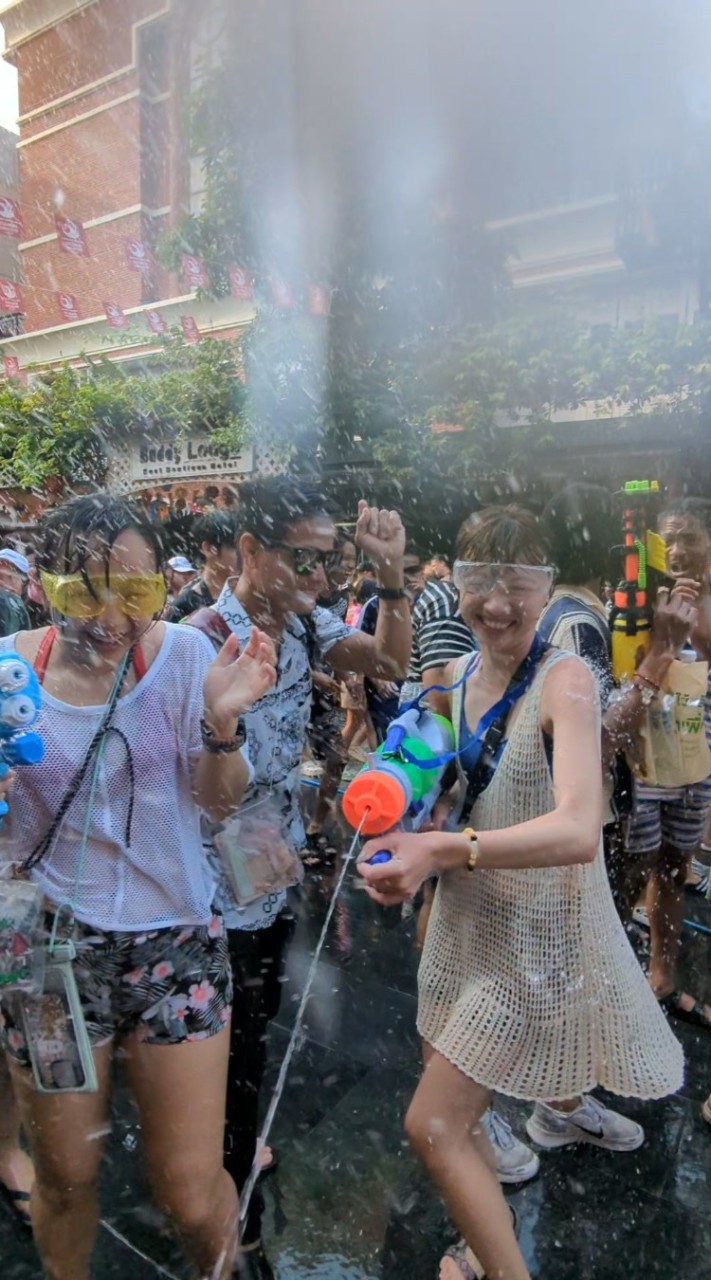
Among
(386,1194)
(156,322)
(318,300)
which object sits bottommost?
(386,1194)

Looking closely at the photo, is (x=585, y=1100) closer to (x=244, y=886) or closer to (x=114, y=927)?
(x=244, y=886)

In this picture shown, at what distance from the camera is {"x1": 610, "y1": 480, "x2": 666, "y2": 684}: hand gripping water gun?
1881 mm

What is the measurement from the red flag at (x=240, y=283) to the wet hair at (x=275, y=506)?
19.1 ft

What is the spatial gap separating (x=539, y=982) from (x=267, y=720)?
2.48 feet

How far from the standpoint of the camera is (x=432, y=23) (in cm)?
343

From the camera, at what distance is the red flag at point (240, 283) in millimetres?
6867

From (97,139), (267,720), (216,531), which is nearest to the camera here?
(267,720)

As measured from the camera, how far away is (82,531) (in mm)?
1231

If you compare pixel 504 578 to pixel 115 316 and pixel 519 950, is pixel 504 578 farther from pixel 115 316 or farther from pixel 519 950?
pixel 115 316

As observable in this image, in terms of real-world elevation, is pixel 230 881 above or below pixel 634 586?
below

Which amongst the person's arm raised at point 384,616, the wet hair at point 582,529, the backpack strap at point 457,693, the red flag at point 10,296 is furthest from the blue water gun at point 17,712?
the red flag at point 10,296

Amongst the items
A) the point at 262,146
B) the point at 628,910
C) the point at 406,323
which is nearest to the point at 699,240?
the point at 406,323

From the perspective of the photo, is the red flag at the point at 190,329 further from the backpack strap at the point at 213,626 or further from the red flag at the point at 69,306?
the backpack strap at the point at 213,626

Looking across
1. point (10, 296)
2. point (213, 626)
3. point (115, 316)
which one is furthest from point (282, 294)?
point (213, 626)
